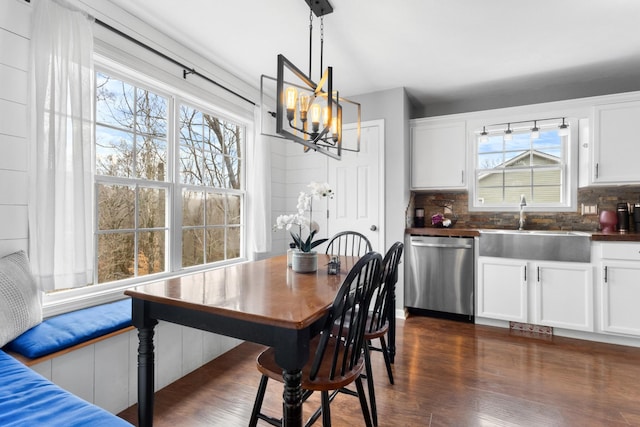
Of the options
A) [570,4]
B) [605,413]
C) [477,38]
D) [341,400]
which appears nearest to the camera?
[605,413]

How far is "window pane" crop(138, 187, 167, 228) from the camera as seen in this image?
241 cm

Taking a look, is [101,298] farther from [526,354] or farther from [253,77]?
[526,354]

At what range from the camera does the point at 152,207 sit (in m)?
2.51

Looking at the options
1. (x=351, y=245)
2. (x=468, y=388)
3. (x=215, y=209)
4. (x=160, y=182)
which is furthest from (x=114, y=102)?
(x=468, y=388)

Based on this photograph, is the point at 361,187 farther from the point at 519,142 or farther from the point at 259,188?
the point at 519,142

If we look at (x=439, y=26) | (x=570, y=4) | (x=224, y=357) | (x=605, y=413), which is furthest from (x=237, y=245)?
(x=570, y=4)

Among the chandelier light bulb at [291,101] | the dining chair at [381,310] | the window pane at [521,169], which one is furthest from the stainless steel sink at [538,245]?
the chandelier light bulb at [291,101]

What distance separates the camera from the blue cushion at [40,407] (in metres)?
0.94

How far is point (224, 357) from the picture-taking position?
2.60 meters

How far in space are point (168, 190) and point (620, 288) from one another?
394cm

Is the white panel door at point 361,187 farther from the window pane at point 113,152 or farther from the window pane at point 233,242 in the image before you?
the window pane at point 113,152

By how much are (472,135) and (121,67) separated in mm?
3437

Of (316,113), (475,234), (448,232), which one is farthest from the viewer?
(448,232)

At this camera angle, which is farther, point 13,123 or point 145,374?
point 13,123
